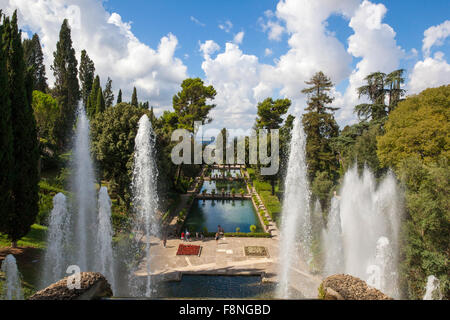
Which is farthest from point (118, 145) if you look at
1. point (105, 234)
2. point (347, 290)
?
point (347, 290)

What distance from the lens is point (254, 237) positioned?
60.8ft

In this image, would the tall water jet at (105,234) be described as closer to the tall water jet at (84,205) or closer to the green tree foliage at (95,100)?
the tall water jet at (84,205)

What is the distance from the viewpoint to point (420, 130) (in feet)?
65.0

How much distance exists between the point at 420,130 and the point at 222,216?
57.2ft

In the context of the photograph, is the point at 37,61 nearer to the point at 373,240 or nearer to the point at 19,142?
the point at 19,142

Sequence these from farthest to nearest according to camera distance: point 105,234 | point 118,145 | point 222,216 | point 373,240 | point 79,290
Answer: point 222,216, point 118,145, point 373,240, point 105,234, point 79,290

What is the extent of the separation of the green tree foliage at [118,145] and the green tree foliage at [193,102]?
16707 mm

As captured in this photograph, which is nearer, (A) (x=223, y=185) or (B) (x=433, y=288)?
(B) (x=433, y=288)

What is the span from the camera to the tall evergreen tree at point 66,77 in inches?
1435

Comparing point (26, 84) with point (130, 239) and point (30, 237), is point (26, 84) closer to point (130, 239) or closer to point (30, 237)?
point (30, 237)

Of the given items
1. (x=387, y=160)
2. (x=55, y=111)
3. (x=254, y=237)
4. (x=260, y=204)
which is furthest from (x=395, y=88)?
(x=55, y=111)

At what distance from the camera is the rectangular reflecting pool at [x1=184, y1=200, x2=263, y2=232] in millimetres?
21156

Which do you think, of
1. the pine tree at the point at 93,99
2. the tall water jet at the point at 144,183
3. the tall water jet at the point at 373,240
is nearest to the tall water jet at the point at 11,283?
the tall water jet at the point at 144,183

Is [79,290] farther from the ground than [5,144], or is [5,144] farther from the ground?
[5,144]
